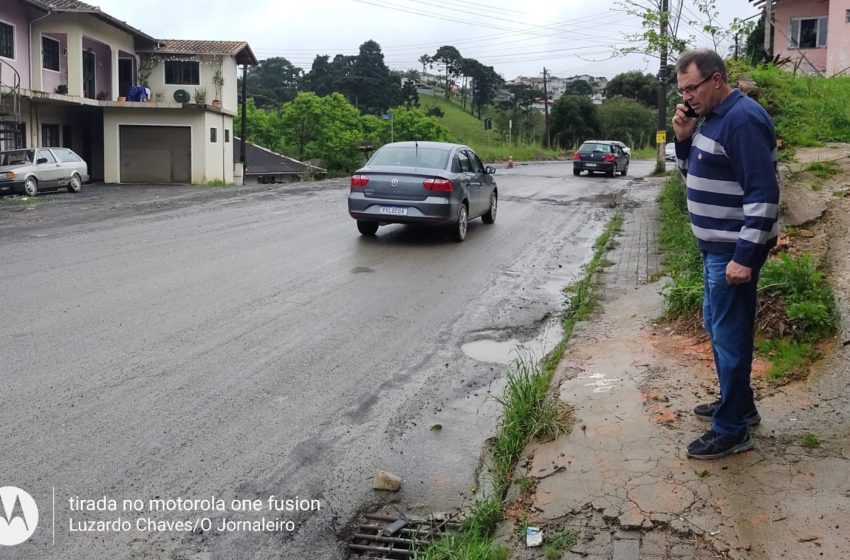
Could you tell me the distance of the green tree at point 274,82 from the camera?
94938 millimetres

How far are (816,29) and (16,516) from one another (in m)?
44.9

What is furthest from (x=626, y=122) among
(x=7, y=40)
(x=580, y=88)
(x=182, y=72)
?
(x=7, y=40)

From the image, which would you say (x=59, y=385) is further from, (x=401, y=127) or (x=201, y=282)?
(x=401, y=127)

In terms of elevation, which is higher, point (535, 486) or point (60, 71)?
point (60, 71)

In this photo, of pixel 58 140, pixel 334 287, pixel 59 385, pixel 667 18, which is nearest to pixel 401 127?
pixel 58 140

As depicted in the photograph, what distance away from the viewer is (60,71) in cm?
3425

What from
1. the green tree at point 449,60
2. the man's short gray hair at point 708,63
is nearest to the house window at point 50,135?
the man's short gray hair at point 708,63

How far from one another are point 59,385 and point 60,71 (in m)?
32.0

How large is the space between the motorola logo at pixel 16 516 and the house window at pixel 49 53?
107 feet

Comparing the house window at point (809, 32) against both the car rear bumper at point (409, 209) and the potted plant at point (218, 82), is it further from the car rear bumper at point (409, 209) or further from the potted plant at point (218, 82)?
the car rear bumper at point (409, 209)

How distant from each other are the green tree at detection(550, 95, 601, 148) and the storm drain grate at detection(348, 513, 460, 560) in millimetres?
77241

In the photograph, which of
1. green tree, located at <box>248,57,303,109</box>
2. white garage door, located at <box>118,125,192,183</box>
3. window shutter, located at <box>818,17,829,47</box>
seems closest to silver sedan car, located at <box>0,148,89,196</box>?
white garage door, located at <box>118,125,192,183</box>

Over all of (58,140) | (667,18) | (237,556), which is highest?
(667,18)

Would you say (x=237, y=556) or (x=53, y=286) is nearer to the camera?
(x=237, y=556)
